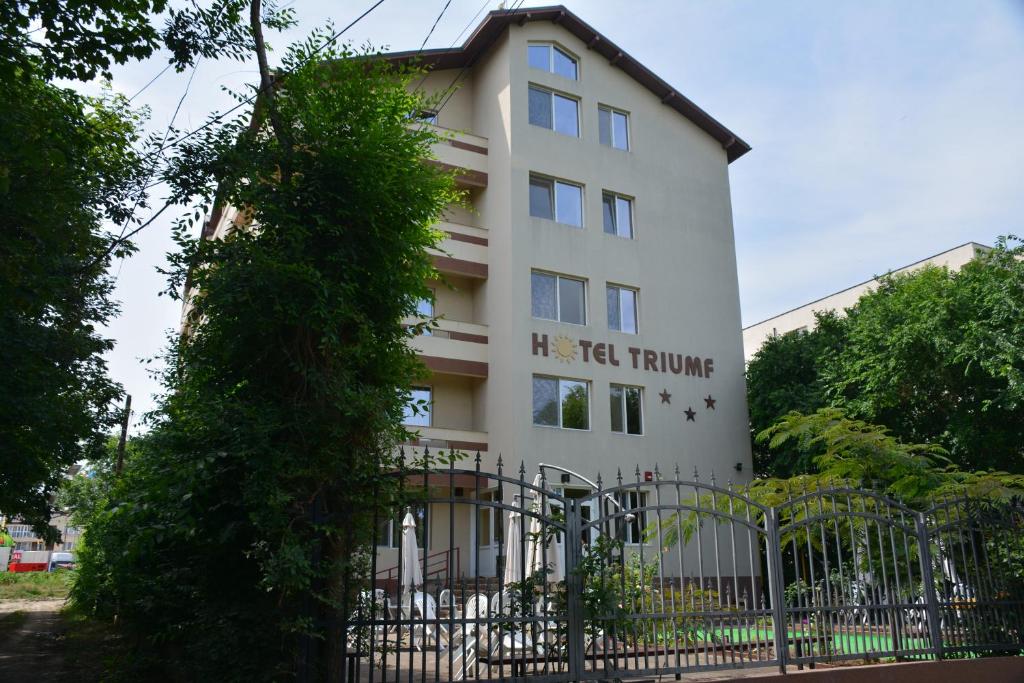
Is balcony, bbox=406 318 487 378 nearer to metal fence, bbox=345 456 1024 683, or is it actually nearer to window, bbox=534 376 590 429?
window, bbox=534 376 590 429

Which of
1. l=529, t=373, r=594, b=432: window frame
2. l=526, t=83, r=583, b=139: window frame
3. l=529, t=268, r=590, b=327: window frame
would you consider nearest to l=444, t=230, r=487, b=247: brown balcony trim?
l=529, t=268, r=590, b=327: window frame

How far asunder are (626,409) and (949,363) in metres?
8.62

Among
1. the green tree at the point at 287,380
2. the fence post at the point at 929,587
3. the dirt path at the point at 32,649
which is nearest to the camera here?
the green tree at the point at 287,380

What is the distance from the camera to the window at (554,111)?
2516 cm

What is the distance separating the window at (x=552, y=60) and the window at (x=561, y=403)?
9.78 metres

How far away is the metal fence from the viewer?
23.7 ft

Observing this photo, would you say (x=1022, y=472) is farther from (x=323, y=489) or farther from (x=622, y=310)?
(x=323, y=489)

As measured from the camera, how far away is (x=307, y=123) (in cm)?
771

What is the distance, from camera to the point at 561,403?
75.9 feet

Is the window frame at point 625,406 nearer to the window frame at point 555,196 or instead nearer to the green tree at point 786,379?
the green tree at point 786,379

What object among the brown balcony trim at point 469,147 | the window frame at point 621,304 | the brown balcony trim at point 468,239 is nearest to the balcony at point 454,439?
the window frame at point 621,304

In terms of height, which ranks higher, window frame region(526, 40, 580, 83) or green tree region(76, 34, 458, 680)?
window frame region(526, 40, 580, 83)

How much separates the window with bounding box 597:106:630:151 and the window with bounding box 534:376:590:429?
26.9 ft

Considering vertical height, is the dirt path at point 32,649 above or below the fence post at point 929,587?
below
